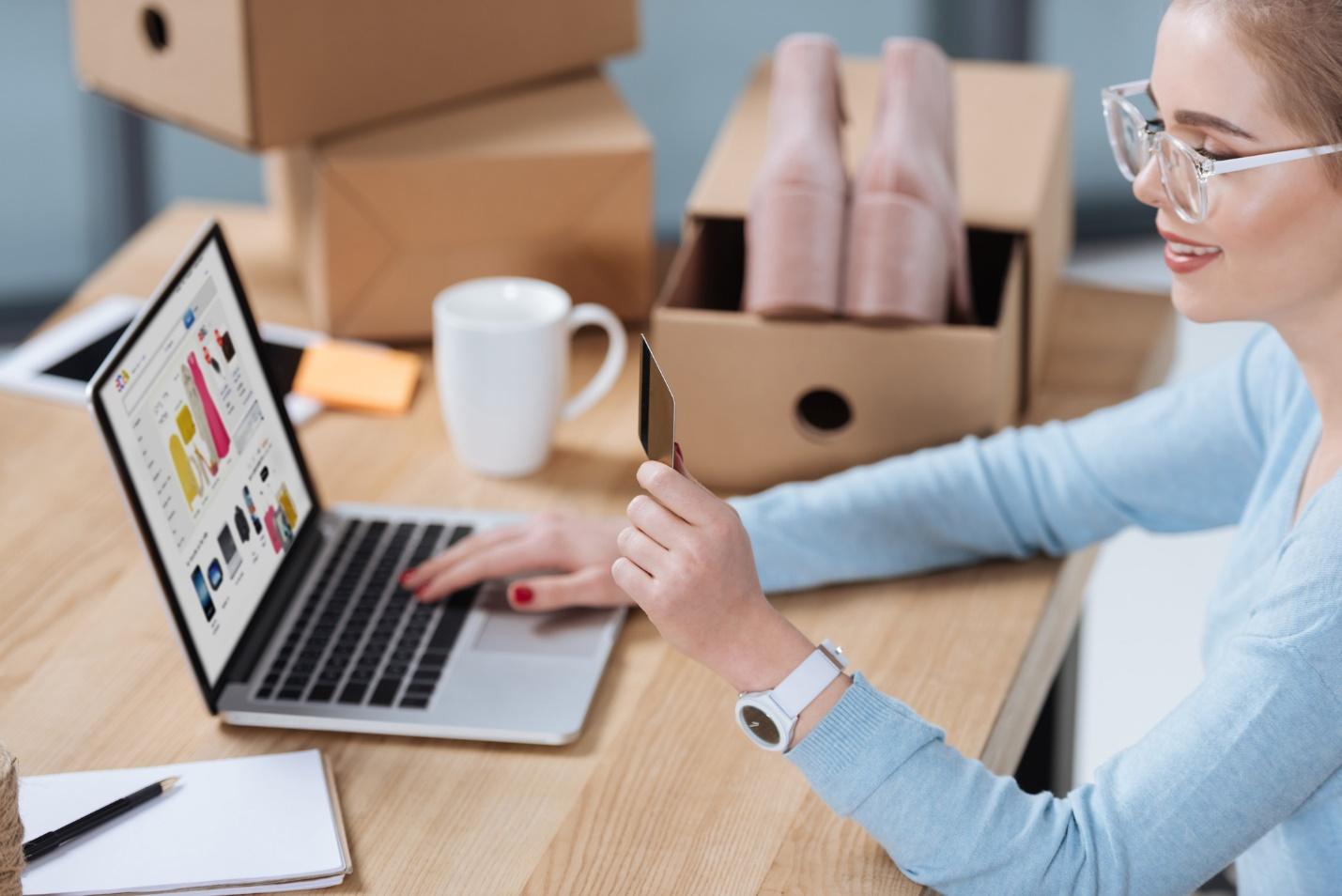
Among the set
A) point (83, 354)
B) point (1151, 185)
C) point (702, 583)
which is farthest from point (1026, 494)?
point (83, 354)

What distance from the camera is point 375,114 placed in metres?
1.52

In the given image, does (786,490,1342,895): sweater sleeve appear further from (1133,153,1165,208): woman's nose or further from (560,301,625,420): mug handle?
(560,301,625,420): mug handle

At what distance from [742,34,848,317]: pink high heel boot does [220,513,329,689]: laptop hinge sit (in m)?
0.38

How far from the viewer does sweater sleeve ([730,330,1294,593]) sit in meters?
1.15

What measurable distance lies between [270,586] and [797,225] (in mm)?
479

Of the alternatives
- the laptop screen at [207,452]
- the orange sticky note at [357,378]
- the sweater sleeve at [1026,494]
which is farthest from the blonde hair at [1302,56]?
the orange sticky note at [357,378]

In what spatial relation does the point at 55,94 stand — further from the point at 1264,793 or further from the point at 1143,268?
the point at 1264,793

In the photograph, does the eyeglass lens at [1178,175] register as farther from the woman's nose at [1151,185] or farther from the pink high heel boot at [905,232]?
the pink high heel boot at [905,232]

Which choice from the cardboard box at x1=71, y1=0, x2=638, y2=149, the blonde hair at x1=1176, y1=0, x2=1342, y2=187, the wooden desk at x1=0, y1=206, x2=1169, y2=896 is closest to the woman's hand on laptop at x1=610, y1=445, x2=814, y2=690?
the wooden desk at x1=0, y1=206, x2=1169, y2=896

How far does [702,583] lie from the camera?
2.85 ft

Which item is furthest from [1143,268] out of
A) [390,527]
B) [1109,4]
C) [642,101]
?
[390,527]

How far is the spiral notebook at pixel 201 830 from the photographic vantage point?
2.84 ft

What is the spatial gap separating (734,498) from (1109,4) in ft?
7.33

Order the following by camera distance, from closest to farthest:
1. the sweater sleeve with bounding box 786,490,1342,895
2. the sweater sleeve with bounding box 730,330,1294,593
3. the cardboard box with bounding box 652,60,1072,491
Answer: the sweater sleeve with bounding box 786,490,1342,895, the sweater sleeve with bounding box 730,330,1294,593, the cardboard box with bounding box 652,60,1072,491
